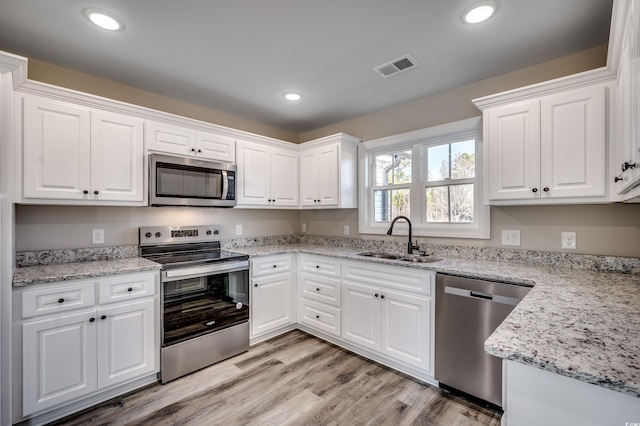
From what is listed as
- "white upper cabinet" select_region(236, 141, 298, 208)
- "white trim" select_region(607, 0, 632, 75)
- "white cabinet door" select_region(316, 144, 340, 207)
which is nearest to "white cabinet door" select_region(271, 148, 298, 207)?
"white upper cabinet" select_region(236, 141, 298, 208)

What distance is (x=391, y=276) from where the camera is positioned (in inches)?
98.4

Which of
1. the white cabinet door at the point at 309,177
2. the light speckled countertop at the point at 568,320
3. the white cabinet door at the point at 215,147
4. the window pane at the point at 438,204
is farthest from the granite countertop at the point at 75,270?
the window pane at the point at 438,204

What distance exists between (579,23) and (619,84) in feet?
1.68

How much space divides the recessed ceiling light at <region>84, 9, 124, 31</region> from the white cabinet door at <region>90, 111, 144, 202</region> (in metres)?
0.69

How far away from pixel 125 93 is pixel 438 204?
3.18 metres

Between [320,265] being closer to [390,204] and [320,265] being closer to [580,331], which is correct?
[390,204]

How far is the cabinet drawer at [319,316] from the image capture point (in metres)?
2.95

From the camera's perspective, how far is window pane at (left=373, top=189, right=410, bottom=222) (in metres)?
3.23

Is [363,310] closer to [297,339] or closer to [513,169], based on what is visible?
[297,339]

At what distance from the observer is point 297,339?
3129mm

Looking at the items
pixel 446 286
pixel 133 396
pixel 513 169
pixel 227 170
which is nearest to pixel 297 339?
pixel 133 396

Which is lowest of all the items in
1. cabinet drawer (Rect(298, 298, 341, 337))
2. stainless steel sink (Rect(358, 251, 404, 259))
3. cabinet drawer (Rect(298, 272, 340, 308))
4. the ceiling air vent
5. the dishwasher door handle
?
cabinet drawer (Rect(298, 298, 341, 337))

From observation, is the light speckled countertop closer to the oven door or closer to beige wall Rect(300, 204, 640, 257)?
beige wall Rect(300, 204, 640, 257)

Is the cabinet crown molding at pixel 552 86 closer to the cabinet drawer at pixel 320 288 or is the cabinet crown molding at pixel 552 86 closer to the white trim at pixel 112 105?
the cabinet drawer at pixel 320 288
